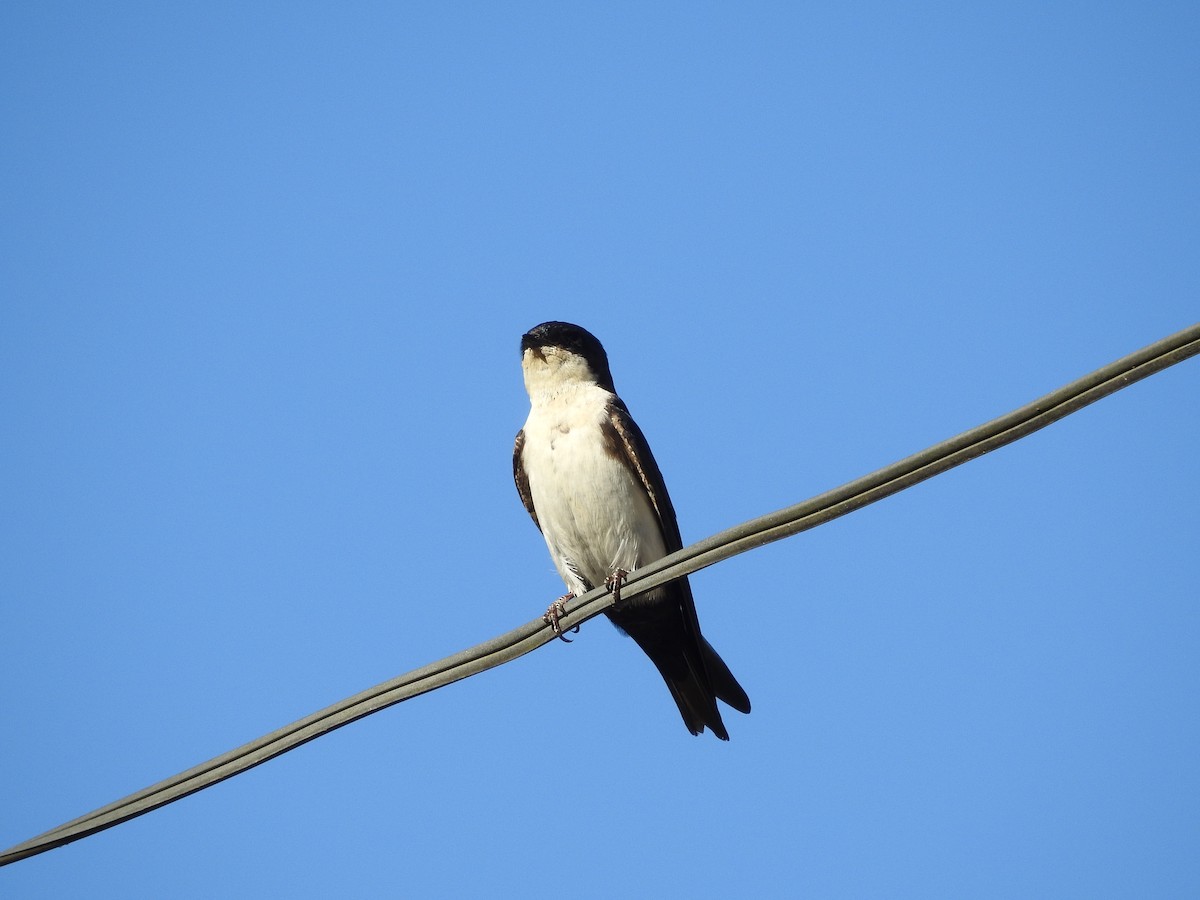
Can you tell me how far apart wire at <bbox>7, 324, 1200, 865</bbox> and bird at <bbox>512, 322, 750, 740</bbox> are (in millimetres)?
2355

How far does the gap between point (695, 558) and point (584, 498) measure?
293cm

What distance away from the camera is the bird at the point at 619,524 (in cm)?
757

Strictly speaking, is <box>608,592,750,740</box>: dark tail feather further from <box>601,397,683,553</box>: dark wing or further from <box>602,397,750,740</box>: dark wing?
<box>601,397,683,553</box>: dark wing

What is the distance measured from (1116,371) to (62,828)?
3.81 m

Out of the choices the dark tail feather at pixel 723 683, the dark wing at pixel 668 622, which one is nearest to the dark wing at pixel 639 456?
the dark wing at pixel 668 622

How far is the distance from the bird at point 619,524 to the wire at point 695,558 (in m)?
2.36

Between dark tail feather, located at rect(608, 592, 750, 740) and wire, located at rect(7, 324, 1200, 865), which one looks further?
dark tail feather, located at rect(608, 592, 750, 740)

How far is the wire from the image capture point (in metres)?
3.89

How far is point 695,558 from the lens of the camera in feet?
15.4

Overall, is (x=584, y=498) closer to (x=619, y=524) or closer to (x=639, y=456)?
(x=619, y=524)

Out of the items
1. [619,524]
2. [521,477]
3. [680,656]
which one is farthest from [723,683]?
[521,477]

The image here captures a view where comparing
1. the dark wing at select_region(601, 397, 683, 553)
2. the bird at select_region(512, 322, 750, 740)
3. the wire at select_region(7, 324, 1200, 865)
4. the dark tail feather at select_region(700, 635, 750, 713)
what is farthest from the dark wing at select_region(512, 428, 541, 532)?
the wire at select_region(7, 324, 1200, 865)

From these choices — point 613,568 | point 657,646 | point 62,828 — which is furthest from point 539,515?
point 62,828

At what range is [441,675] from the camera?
15.6ft
